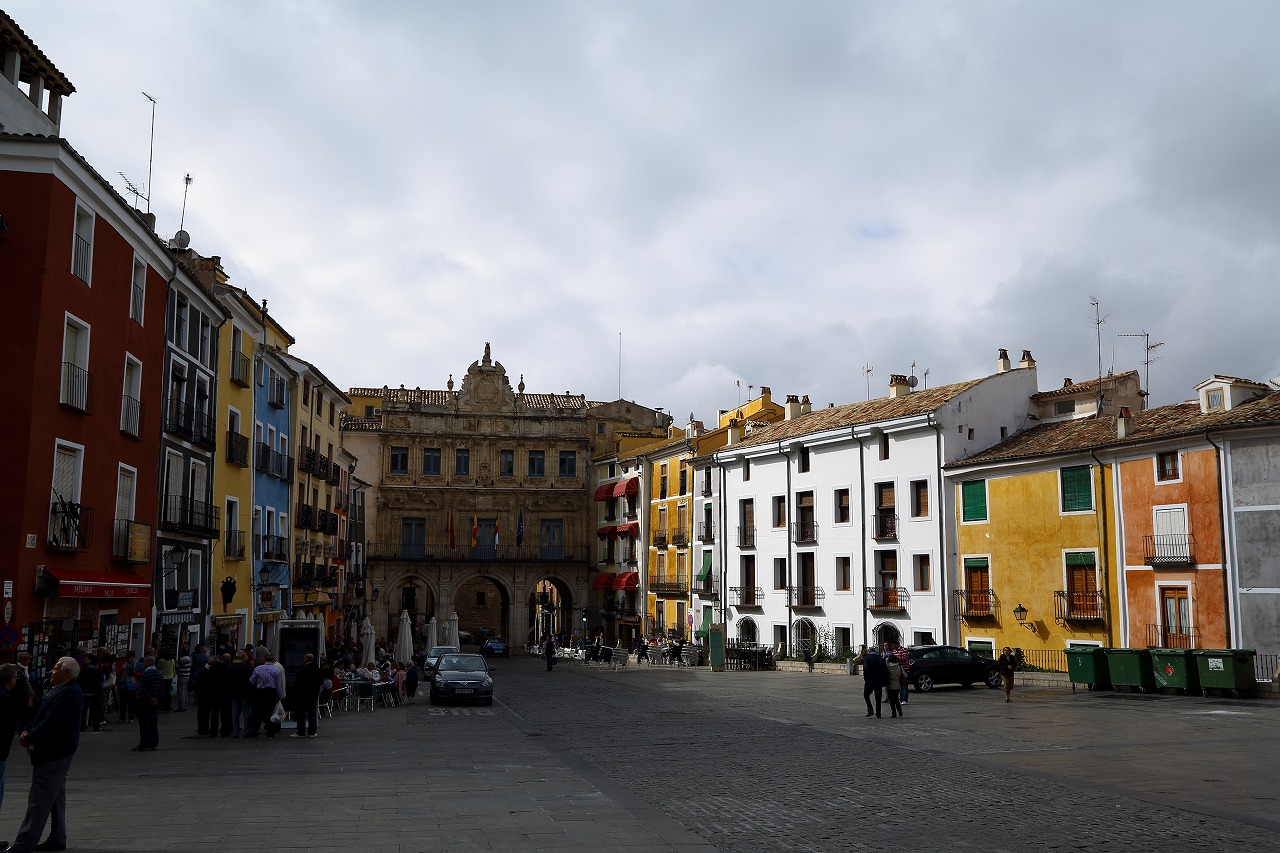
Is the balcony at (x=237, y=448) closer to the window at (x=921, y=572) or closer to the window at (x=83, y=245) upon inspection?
the window at (x=83, y=245)

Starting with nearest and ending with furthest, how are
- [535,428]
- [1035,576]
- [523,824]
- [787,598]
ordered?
1. [523,824]
2. [1035,576]
3. [787,598]
4. [535,428]

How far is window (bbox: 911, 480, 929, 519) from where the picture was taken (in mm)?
43219

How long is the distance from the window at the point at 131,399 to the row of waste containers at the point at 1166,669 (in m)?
26.3

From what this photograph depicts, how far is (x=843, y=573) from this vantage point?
4719cm

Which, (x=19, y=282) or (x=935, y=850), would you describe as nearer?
(x=935, y=850)

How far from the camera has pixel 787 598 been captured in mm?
49781

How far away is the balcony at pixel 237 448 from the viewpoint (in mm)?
33781

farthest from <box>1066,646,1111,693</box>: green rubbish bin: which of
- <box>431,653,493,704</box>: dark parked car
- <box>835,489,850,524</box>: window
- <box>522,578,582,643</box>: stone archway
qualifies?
<box>522,578,582,643</box>: stone archway

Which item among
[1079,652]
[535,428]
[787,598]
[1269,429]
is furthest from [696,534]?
[1269,429]

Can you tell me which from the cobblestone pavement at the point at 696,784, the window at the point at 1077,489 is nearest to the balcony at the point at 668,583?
the window at the point at 1077,489

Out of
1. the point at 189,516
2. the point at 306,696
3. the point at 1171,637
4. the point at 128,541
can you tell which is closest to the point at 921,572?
A: the point at 1171,637

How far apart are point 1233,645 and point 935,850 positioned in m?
24.8

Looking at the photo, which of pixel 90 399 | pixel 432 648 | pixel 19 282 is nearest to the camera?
pixel 19 282

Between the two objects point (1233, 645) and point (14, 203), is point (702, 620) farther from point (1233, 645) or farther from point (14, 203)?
point (14, 203)
